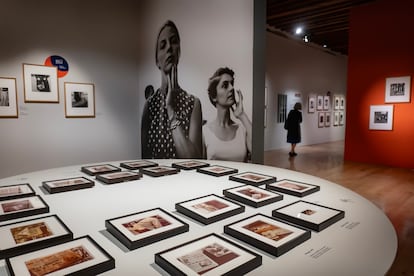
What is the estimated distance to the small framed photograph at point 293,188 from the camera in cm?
148

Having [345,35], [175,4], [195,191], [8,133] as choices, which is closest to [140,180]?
[195,191]

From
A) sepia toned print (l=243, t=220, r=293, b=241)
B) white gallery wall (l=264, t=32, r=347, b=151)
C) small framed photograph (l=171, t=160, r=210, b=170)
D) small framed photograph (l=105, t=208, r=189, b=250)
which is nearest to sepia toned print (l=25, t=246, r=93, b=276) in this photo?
small framed photograph (l=105, t=208, r=189, b=250)

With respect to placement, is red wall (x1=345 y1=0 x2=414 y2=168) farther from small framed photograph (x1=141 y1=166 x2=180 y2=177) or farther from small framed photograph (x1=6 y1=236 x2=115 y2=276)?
small framed photograph (x1=6 y1=236 x2=115 y2=276)

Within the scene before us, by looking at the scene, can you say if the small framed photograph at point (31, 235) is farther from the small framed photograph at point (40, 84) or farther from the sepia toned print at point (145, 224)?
the small framed photograph at point (40, 84)

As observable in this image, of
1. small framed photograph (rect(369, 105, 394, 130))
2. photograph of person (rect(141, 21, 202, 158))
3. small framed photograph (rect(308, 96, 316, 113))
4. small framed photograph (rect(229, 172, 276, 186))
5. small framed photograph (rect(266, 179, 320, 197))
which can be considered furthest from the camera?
small framed photograph (rect(308, 96, 316, 113))

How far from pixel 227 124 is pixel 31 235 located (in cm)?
272

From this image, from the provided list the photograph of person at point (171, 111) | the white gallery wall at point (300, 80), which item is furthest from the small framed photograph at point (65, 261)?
the white gallery wall at point (300, 80)

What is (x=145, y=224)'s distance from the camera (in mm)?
1062

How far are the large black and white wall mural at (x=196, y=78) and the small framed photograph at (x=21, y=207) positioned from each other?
7.97 feet

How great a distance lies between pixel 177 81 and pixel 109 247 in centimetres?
334

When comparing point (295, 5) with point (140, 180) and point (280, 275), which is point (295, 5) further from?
point (280, 275)

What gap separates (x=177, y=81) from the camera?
4.07 metres

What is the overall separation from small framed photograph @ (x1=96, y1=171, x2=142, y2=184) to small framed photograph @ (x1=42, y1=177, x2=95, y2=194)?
9cm

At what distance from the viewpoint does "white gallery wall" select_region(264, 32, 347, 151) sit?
850cm
